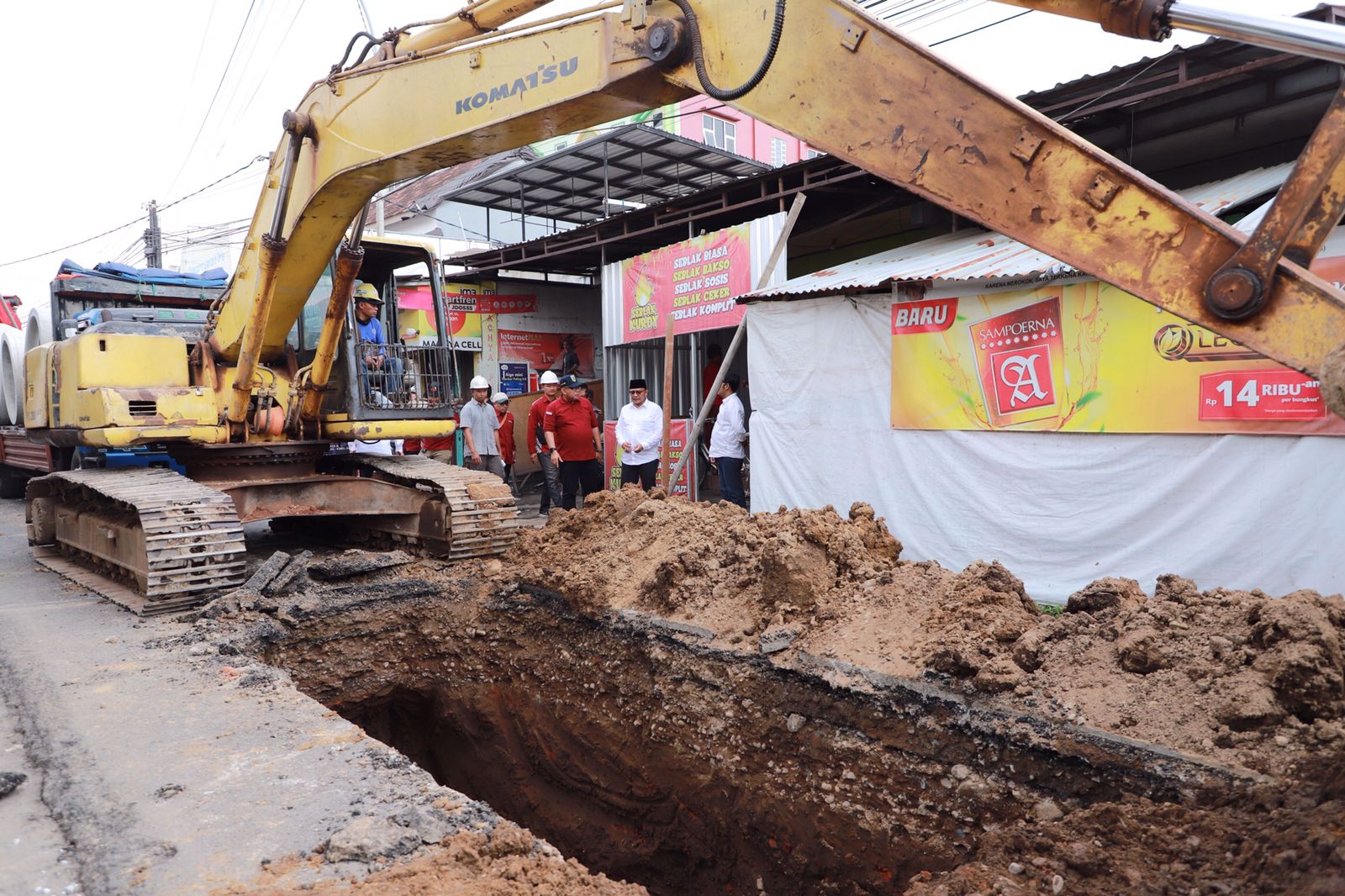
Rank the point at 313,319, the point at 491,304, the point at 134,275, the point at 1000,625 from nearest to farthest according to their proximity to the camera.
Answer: the point at 1000,625
the point at 313,319
the point at 134,275
the point at 491,304

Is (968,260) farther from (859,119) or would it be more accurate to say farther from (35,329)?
(35,329)

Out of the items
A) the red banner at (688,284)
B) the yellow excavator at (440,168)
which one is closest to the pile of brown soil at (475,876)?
the yellow excavator at (440,168)

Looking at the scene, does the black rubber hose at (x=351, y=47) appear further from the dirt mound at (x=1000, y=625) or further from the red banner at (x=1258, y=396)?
the red banner at (x=1258, y=396)

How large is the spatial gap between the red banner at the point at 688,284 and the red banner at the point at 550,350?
14.9 ft

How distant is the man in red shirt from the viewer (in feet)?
31.4

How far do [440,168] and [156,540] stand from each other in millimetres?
2885

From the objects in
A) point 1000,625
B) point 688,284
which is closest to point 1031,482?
point 1000,625

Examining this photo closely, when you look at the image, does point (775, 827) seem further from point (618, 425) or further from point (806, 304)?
point (618, 425)

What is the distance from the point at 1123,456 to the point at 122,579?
7279 millimetres

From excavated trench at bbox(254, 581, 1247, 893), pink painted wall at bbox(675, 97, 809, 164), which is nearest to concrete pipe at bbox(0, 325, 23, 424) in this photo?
excavated trench at bbox(254, 581, 1247, 893)

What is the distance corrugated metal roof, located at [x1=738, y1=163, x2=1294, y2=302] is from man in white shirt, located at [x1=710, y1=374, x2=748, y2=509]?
135 centimetres

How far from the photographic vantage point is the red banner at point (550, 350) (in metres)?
16.0

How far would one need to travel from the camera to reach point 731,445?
9.43 metres

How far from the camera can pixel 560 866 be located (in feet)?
8.43
